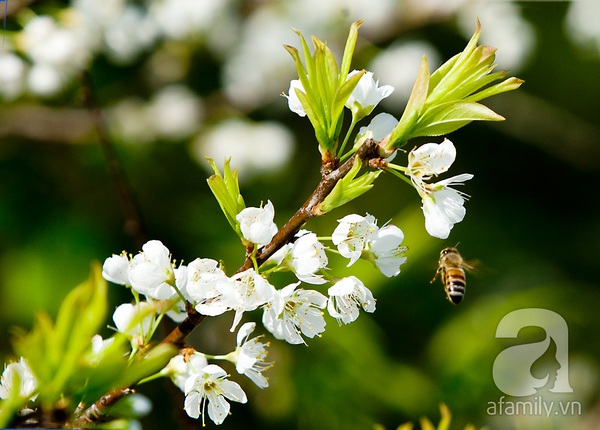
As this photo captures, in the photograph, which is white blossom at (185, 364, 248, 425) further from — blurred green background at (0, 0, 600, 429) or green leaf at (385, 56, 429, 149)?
blurred green background at (0, 0, 600, 429)

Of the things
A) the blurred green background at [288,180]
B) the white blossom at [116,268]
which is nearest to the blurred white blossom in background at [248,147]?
the blurred green background at [288,180]

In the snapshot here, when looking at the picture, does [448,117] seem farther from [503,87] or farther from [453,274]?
[453,274]

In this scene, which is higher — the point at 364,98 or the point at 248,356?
the point at 364,98

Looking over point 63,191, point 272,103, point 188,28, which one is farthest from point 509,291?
point 63,191

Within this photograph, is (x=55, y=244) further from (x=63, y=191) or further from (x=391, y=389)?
(x=391, y=389)

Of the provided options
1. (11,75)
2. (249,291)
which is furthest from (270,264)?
(11,75)

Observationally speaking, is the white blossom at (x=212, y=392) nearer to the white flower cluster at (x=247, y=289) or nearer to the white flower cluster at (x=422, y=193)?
the white flower cluster at (x=247, y=289)
